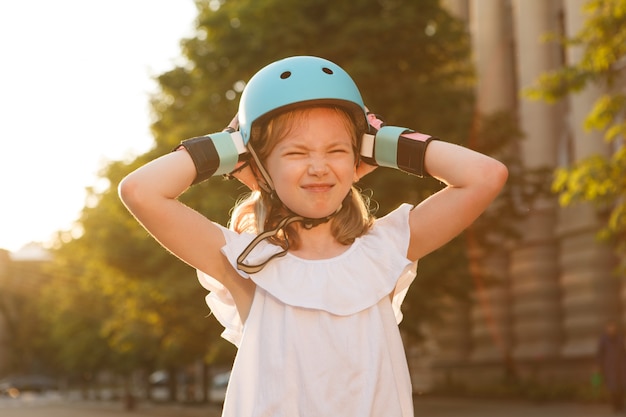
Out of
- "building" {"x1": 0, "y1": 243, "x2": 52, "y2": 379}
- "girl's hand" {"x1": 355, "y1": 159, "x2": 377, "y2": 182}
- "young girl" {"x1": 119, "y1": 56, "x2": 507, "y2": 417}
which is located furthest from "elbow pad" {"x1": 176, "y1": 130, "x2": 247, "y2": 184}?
"building" {"x1": 0, "y1": 243, "x2": 52, "y2": 379}

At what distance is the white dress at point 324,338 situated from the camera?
287 centimetres

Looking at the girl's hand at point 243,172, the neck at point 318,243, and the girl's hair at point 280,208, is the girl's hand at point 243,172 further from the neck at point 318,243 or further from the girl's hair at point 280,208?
the neck at point 318,243

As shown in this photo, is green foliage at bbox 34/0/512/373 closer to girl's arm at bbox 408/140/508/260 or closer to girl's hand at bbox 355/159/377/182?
girl's hand at bbox 355/159/377/182

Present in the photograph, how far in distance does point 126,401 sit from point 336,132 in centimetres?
3374

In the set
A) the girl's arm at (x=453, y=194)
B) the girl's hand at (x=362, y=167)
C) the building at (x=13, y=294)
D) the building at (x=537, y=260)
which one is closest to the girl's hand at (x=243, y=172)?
the girl's hand at (x=362, y=167)

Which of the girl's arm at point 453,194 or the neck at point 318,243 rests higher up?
the girl's arm at point 453,194

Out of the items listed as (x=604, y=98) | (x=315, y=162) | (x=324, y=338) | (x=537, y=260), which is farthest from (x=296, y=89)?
(x=537, y=260)

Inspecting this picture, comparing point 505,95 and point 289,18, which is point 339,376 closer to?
point 289,18

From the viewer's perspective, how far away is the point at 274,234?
309 cm

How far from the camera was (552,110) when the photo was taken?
2873 cm

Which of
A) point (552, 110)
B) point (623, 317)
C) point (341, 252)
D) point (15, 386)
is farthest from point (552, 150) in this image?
point (15, 386)

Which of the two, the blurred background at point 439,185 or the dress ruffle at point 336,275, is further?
the blurred background at point 439,185

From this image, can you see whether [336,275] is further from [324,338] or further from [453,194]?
[453,194]

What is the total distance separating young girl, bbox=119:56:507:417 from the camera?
2906 millimetres
